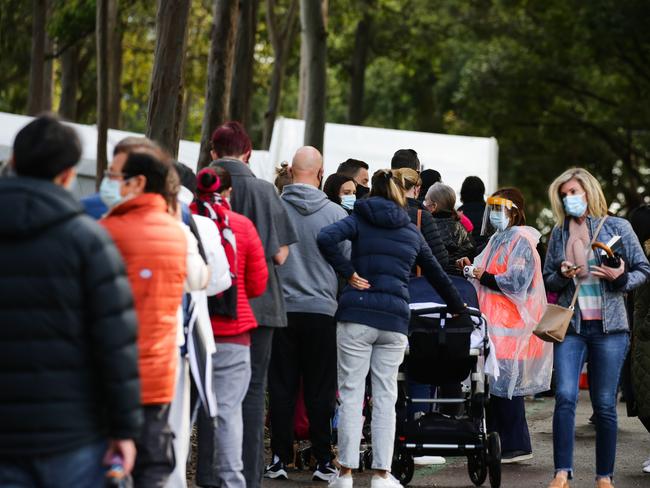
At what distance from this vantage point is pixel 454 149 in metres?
21.2

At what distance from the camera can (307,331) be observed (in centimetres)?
902

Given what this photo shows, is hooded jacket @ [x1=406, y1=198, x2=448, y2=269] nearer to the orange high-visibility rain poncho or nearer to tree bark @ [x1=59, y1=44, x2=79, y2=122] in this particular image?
the orange high-visibility rain poncho

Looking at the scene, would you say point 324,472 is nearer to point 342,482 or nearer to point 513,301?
point 342,482

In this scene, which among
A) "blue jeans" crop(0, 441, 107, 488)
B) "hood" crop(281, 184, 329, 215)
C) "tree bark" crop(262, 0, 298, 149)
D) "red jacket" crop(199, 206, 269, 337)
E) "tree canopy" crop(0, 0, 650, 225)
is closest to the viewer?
"blue jeans" crop(0, 441, 107, 488)

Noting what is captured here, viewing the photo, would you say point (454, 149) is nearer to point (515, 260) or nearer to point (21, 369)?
point (515, 260)

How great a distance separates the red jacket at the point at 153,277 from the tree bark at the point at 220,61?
30.5 ft

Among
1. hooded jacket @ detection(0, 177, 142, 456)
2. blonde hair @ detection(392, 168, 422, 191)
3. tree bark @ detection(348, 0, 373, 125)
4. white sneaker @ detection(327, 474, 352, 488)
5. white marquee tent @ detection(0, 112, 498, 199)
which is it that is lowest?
white sneaker @ detection(327, 474, 352, 488)

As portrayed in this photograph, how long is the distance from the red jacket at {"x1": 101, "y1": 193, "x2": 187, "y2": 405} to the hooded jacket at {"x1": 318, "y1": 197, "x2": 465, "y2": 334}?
3.19 meters

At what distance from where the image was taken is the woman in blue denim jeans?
846 centimetres

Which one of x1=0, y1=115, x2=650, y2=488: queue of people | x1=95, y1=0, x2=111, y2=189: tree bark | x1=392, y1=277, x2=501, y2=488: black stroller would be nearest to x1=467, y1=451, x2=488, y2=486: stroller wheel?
x1=392, y1=277, x2=501, y2=488: black stroller

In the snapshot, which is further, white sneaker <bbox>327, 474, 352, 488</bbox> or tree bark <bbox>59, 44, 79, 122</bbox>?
tree bark <bbox>59, 44, 79, 122</bbox>

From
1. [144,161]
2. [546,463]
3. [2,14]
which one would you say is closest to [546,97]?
[2,14]

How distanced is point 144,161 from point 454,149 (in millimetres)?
16007

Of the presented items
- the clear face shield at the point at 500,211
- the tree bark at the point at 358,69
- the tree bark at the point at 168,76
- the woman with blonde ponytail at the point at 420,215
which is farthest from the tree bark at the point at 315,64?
the tree bark at the point at 358,69
